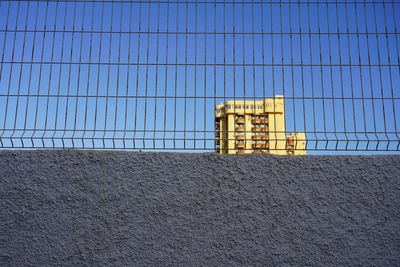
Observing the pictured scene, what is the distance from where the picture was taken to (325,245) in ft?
10.3

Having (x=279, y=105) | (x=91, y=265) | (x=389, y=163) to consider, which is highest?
(x=279, y=105)

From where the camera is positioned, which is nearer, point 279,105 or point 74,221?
point 74,221

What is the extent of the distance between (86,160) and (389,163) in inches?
113

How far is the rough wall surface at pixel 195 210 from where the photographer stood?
→ 313 centimetres

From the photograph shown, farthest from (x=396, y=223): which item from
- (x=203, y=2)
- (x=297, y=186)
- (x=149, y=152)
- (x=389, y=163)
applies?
(x=203, y=2)

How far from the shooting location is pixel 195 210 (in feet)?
10.5

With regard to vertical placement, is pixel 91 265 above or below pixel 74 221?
below

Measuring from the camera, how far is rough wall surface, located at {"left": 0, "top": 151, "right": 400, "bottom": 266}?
10.3 ft

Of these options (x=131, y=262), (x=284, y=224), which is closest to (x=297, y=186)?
(x=284, y=224)

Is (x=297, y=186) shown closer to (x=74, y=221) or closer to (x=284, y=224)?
(x=284, y=224)

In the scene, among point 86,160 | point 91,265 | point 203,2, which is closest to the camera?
point 91,265

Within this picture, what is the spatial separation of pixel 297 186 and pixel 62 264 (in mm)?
2203

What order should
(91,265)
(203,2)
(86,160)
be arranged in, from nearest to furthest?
(91,265)
(86,160)
(203,2)

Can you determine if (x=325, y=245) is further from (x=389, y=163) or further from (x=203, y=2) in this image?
(x=203, y=2)
